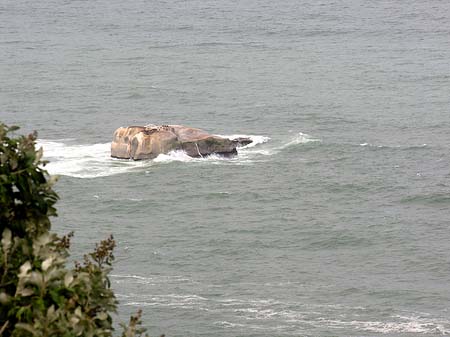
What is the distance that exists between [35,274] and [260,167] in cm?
6488

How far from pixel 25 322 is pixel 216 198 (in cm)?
5845

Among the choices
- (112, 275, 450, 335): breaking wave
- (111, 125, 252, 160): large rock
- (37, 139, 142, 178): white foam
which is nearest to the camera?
(112, 275, 450, 335): breaking wave

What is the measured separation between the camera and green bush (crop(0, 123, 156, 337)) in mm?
11070

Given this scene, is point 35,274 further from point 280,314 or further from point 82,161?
point 82,161

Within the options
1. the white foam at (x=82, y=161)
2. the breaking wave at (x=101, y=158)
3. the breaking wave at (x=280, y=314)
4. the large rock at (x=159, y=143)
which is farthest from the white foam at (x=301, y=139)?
the breaking wave at (x=280, y=314)

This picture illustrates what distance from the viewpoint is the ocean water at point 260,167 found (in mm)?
52000

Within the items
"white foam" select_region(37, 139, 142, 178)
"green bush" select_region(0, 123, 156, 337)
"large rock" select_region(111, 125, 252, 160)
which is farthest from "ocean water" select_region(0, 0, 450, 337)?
"green bush" select_region(0, 123, 156, 337)

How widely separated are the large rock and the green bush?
6395 cm

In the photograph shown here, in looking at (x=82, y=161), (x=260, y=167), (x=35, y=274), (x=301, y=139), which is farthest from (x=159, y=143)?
(x=35, y=274)

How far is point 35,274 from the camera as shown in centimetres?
1119

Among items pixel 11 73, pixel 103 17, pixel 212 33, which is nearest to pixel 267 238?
pixel 11 73

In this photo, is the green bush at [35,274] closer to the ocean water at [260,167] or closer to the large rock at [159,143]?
the ocean water at [260,167]

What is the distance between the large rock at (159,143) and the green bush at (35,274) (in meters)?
63.9

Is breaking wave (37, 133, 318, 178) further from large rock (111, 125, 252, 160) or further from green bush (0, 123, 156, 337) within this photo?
green bush (0, 123, 156, 337)
